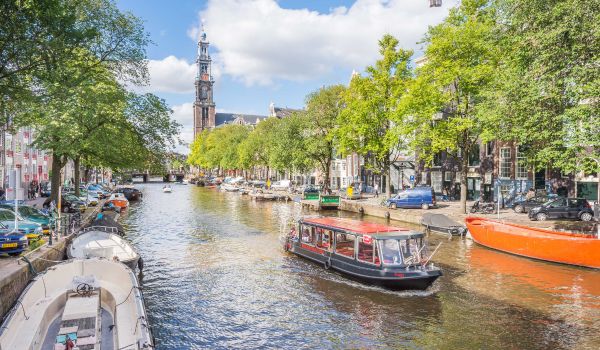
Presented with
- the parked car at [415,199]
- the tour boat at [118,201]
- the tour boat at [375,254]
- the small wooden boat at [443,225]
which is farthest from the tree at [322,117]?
the tour boat at [375,254]

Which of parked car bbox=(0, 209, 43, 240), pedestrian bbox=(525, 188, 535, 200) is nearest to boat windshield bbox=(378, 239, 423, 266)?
parked car bbox=(0, 209, 43, 240)

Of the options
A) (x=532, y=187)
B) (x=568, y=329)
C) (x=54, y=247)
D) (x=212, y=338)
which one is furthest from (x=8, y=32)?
(x=532, y=187)

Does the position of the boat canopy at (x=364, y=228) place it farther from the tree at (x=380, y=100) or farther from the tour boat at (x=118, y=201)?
the tour boat at (x=118, y=201)

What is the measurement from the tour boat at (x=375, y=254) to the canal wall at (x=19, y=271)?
41.4ft

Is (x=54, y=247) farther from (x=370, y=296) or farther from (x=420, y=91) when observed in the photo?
(x=420, y=91)

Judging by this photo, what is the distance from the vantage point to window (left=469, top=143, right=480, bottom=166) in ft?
168

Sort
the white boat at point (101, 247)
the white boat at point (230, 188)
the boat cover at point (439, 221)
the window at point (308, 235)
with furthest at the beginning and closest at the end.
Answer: the white boat at point (230, 188)
the boat cover at point (439, 221)
the window at point (308, 235)
the white boat at point (101, 247)

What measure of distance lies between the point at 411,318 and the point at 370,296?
2786 mm

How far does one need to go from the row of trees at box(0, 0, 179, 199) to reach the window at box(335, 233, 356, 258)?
16.9 m

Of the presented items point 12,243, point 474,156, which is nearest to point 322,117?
point 474,156

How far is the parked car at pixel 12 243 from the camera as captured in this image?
58.1 feet

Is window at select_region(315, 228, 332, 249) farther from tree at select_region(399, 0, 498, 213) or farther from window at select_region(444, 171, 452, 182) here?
window at select_region(444, 171, 452, 182)

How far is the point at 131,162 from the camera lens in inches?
1564

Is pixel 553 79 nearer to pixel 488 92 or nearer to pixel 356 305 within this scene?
pixel 488 92
